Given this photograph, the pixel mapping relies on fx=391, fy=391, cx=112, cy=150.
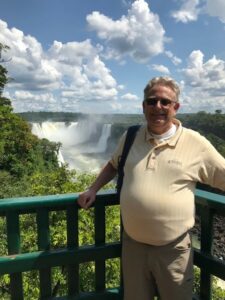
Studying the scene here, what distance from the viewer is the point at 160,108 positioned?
238 cm

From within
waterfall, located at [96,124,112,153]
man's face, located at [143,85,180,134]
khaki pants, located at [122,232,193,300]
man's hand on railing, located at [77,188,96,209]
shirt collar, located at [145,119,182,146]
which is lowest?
waterfall, located at [96,124,112,153]

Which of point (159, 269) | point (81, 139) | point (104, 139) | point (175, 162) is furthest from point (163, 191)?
point (81, 139)

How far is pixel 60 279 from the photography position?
10.4 meters

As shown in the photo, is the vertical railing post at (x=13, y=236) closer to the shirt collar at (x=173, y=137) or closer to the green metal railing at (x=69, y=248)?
the green metal railing at (x=69, y=248)

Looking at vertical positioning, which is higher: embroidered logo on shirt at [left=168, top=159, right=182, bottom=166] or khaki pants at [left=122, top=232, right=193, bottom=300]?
embroidered logo on shirt at [left=168, top=159, right=182, bottom=166]

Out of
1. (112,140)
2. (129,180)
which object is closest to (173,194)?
(129,180)

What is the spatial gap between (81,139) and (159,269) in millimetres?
80959

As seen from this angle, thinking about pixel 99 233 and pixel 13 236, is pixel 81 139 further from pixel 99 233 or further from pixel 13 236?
pixel 13 236

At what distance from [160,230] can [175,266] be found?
0.27 m

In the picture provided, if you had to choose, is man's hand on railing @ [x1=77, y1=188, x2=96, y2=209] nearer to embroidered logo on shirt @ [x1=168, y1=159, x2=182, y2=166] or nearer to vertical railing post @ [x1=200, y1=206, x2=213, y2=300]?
embroidered logo on shirt @ [x1=168, y1=159, x2=182, y2=166]

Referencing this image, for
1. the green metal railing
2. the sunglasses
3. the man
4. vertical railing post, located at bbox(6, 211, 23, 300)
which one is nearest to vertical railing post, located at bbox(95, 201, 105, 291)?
the green metal railing

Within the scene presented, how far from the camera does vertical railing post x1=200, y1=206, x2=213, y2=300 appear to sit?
2.54 metres

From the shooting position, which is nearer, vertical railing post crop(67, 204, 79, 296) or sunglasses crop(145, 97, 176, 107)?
sunglasses crop(145, 97, 176, 107)

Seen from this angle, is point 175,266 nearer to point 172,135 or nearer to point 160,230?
point 160,230
